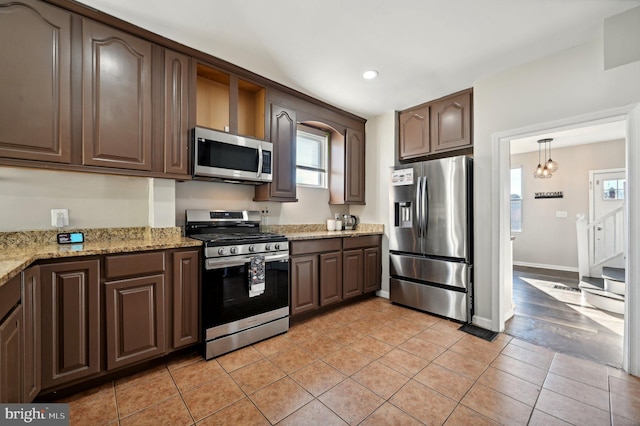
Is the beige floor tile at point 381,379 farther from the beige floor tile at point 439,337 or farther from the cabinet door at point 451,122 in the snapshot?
the cabinet door at point 451,122

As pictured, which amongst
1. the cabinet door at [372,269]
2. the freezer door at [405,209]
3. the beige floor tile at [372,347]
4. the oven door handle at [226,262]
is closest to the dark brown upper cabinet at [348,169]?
the freezer door at [405,209]

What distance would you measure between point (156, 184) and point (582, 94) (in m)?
3.68

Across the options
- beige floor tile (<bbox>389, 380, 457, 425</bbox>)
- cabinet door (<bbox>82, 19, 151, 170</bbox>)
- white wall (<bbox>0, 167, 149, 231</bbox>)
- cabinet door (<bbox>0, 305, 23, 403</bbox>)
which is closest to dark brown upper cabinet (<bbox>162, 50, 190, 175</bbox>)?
cabinet door (<bbox>82, 19, 151, 170</bbox>)

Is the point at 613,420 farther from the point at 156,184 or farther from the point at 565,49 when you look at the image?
the point at 156,184

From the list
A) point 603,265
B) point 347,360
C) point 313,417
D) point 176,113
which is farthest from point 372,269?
point 603,265

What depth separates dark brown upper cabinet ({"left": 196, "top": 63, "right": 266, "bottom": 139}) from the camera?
267cm

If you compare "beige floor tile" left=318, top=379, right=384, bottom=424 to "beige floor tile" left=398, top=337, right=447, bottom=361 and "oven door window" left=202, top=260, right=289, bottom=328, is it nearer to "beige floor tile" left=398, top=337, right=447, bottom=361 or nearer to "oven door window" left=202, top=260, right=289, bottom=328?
"beige floor tile" left=398, top=337, right=447, bottom=361

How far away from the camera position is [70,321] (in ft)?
5.59

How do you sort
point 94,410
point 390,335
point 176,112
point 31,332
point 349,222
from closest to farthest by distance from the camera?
1. point 31,332
2. point 94,410
3. point 176,112
4. point 390,335
5. point 349,222

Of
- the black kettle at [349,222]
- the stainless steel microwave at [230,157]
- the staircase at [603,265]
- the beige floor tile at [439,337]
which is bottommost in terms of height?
the beige floor tile at [439,337]

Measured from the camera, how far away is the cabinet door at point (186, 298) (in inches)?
83.0

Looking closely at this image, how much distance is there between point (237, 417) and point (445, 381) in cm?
141

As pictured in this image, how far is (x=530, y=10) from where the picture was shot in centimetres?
194

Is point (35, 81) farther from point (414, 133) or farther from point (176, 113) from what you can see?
point (414, 133)
